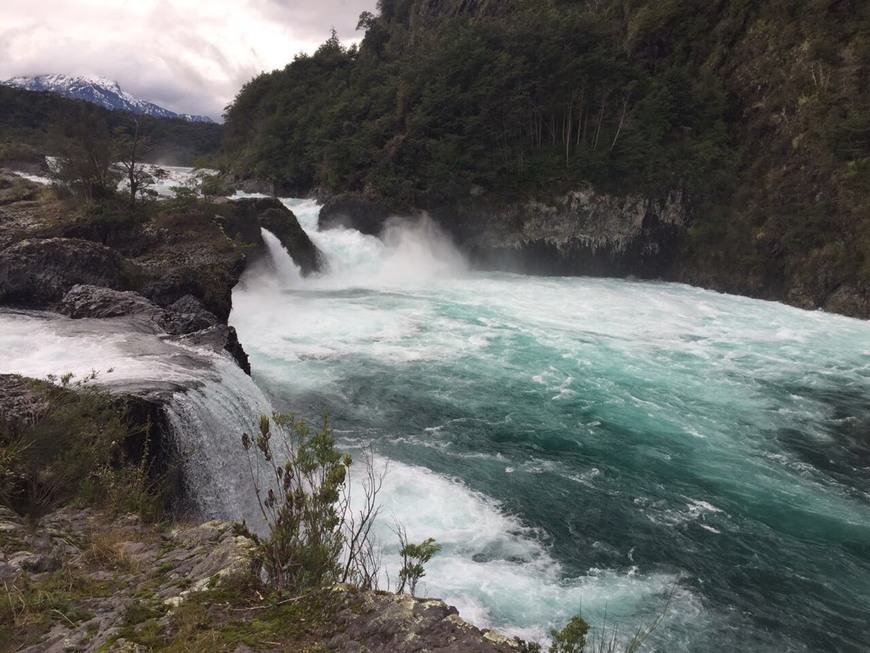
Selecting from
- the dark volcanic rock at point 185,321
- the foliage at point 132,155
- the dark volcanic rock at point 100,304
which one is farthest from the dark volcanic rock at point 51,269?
the foliage at point 132,155

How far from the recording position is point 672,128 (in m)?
33.1

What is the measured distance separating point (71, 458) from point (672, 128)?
118 feet

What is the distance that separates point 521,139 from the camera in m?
33.8

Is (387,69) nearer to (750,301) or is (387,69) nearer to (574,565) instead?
(750,301)

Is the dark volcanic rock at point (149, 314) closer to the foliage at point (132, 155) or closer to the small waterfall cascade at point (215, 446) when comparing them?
the small waterfall cascade at point (215, 446)

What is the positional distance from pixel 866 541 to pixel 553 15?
3463cm

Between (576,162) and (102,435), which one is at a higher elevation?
(576,162)

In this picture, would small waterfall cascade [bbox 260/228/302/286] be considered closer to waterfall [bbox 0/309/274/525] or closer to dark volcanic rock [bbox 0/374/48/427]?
waterfall [bbox 0/309/274/525]

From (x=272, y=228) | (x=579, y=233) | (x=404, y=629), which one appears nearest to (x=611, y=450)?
(x=404, y=629)

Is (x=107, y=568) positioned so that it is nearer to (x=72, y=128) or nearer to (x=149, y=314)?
(x=149, y=314)

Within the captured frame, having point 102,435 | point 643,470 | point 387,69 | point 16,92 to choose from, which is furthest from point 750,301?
point 16,92

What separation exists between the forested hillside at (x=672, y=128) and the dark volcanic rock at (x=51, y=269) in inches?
781

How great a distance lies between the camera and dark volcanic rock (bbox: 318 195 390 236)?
3000 centimetres

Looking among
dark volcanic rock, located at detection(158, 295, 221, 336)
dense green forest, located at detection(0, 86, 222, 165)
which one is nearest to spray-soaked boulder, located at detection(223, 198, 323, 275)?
dense green forest, located at detection(0, 86, 222, 165)
